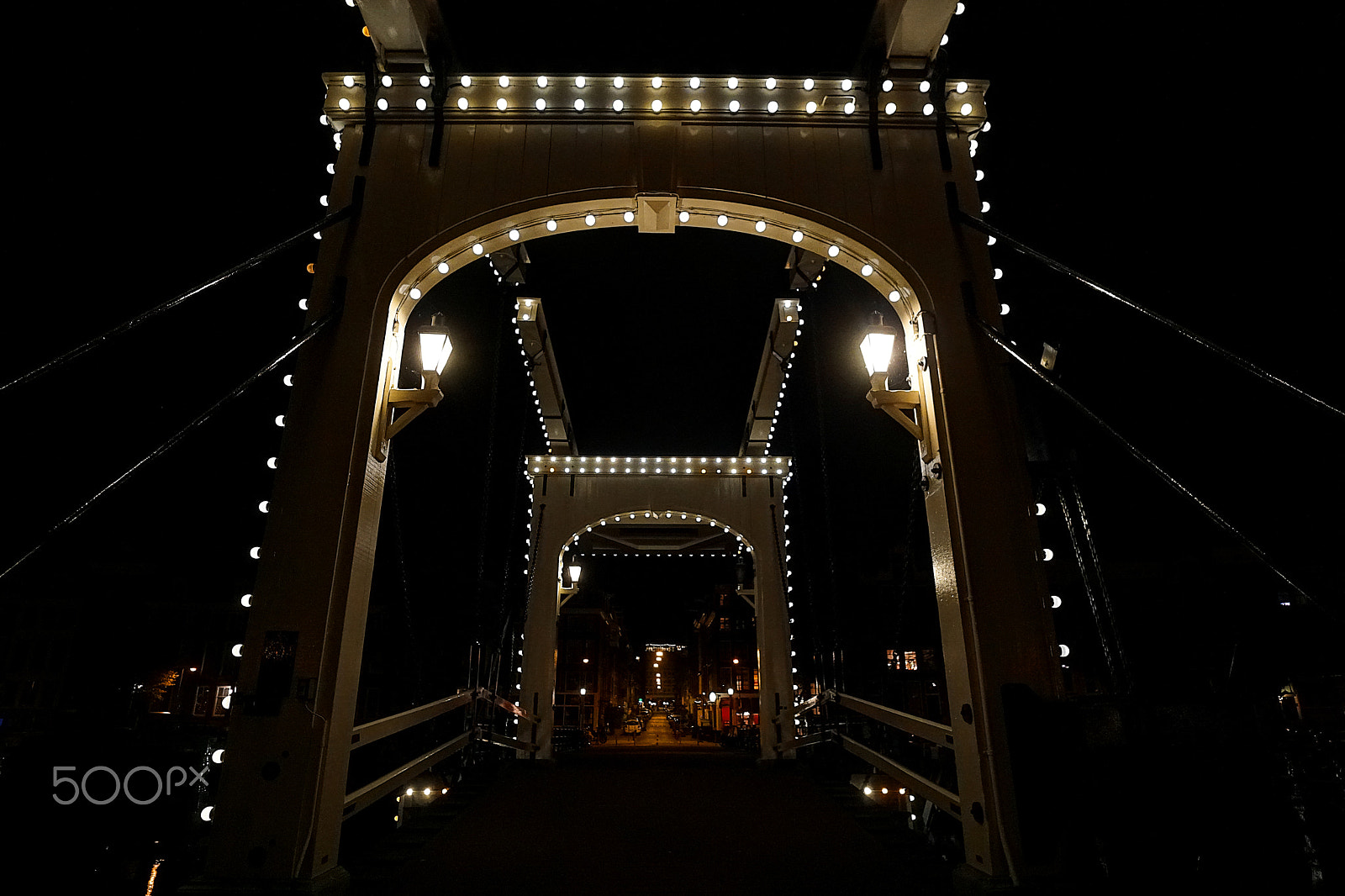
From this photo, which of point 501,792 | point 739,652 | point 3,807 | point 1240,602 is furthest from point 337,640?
point 739,652

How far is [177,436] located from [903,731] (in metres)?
4.25

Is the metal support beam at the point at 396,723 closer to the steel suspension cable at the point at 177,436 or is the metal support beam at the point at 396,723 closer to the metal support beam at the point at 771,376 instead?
the steel suspension cable at the point at 177,436

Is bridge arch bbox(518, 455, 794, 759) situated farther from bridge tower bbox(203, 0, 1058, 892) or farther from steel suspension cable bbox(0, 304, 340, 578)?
steel suspension cable bbox(0, 304, 340, 578)

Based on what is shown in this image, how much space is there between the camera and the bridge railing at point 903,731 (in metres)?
3.35

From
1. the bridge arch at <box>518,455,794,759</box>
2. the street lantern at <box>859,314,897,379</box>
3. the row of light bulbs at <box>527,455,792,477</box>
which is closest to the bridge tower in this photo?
the street lantern at <box>859,314,897,379</box>

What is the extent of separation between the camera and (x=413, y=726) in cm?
449

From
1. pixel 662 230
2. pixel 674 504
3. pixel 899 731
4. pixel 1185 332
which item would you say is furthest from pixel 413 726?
pixel 674 504

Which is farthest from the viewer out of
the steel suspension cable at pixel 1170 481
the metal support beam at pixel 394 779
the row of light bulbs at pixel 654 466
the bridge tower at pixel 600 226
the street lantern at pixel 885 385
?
the row of light bulbs at pixel 654 466

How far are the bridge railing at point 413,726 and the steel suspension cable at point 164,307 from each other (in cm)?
200

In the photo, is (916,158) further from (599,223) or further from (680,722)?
(680,722)

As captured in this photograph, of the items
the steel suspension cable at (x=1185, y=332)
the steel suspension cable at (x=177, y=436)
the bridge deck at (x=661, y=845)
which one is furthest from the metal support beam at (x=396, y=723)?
the steel suspension cable at (x=1185, y=332)

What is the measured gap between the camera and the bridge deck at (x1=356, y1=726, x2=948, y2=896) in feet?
9.92

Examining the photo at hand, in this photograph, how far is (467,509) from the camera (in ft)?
32.7

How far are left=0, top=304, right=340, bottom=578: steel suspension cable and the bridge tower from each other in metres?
0.11
